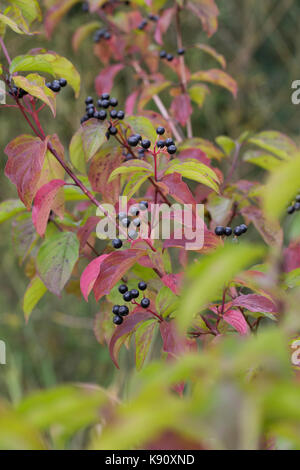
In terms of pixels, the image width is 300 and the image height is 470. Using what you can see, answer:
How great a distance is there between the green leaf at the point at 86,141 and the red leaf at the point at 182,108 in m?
0.41

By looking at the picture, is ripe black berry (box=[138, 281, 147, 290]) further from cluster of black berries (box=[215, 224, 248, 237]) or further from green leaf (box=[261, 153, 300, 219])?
green leaf (box=[261, 153, 300, 219])

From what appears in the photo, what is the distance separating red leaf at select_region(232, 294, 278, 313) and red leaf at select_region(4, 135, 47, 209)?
375 mm

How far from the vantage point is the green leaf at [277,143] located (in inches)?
41.8

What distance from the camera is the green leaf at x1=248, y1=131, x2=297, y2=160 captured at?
3.48 ft

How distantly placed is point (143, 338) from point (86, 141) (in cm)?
34

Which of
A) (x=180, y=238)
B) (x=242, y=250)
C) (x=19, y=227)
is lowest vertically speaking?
(x=242, y=250)

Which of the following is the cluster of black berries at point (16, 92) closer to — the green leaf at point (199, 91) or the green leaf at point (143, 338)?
the green leaf at point (143, 338)

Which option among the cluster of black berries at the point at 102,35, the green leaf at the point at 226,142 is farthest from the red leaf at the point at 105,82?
the green leaf at the point at 226,142

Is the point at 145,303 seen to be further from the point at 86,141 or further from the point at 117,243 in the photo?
the point at 86,141

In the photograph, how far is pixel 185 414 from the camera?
278mm

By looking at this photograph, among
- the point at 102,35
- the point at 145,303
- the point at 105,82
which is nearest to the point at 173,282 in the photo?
the point at 145,303

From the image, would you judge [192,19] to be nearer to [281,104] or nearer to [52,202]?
[281,104]
